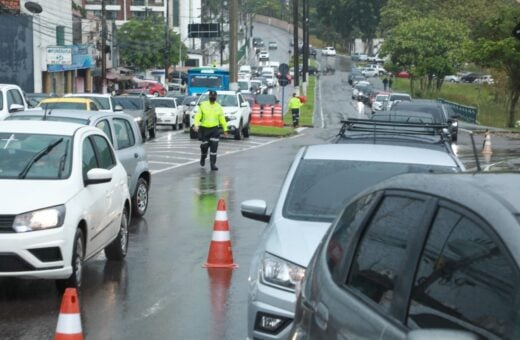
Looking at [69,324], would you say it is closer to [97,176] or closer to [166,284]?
[97,176]

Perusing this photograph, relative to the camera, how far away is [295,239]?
25.6 ft

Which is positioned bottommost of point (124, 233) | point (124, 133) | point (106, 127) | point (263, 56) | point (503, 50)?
point (124, 233)

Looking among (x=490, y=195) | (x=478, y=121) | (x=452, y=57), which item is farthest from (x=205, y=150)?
(x=452, y=57)

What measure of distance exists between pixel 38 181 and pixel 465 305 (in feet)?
24.4

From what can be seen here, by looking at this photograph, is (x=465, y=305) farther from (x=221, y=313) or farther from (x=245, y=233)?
(x=245, y=233)

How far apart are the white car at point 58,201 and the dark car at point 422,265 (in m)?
5.00

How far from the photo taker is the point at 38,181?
10.4 metres

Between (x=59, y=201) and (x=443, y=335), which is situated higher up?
(x=443, y=335)

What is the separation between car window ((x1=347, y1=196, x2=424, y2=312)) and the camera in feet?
13.5

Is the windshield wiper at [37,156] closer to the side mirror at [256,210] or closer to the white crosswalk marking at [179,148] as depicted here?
the side mirror at [256,210]

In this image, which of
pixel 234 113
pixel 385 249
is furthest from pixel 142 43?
pixel 385 249

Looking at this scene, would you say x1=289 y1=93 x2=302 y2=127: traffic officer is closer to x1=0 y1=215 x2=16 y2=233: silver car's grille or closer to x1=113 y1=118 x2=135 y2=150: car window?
x1=113 y1=118 x2=135 y2=150: car window

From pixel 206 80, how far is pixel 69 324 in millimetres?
46854

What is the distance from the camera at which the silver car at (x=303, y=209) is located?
293 inches
